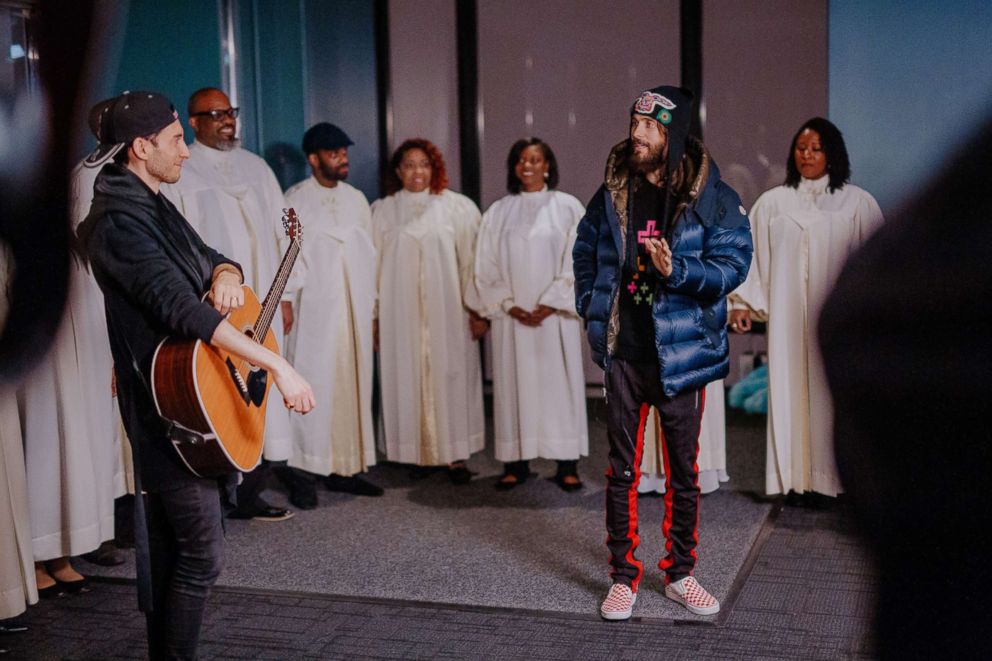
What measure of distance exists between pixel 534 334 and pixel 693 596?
72.2 inches

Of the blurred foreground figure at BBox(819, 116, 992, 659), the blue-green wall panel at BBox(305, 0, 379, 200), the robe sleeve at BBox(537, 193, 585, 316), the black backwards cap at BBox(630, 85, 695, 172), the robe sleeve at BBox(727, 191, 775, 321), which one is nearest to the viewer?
the blurred foreground figure at BBox(819, 116, 992, 659)

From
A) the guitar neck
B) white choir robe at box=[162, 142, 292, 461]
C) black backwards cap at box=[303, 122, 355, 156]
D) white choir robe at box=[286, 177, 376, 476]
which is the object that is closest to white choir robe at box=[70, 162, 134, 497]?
white choir robe at box=[162, 142, 292, 461]

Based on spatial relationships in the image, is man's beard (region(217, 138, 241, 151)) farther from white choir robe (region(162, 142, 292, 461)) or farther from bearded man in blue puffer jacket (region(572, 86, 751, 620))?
bearded man in blue puffer jacket (region(572, 86, 751, 620))

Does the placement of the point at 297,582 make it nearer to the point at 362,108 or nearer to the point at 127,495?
the point at 127,495

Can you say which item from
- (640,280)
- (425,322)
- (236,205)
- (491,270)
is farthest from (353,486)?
(640,280)

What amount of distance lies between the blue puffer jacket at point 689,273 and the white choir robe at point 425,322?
72.5 inches

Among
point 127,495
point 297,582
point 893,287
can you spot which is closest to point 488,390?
point 127,495

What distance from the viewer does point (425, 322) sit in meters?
5.17

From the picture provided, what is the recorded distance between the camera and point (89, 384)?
3.84 meters

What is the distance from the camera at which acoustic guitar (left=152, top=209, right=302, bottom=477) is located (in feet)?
7.86

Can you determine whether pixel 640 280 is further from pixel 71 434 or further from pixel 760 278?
pixel 71 434

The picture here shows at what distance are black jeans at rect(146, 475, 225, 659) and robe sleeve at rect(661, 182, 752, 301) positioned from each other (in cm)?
143

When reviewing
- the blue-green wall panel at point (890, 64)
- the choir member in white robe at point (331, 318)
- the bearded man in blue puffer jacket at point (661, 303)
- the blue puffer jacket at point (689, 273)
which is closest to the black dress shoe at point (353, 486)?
the choir member in white robe at point (331, 318)

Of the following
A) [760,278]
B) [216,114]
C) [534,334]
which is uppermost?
[216,114]
